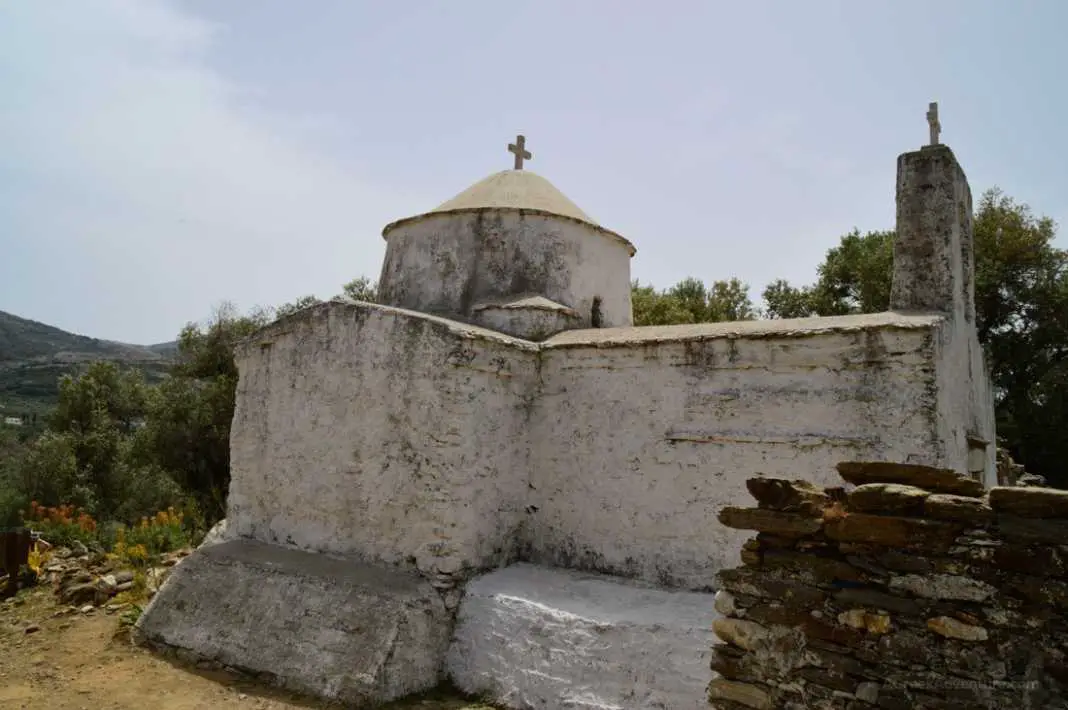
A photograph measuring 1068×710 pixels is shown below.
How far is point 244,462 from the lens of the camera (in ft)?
29.1

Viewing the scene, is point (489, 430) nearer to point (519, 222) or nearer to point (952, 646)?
point (519, 222)

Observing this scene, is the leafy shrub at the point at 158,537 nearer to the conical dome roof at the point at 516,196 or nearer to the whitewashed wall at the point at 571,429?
the whitewashed wall at the point at 571,429

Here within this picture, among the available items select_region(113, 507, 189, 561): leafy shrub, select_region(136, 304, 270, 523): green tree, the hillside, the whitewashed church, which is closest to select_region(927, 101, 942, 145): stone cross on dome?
the whitewashed church

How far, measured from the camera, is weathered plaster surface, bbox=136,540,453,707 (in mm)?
6559

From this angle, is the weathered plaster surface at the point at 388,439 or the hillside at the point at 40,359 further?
the hillside at the point at 40,359

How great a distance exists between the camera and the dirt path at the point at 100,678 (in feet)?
21.5

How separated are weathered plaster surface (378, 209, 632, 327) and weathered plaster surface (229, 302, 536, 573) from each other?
1.82 meters

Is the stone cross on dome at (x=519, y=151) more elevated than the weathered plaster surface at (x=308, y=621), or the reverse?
the stone cross on dome at (x=519, y=151)

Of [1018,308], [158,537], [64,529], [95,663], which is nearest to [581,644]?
[95,663]

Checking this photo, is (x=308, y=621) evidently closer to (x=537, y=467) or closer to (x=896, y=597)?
(x=537, y=467)

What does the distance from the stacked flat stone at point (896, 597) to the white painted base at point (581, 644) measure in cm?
224

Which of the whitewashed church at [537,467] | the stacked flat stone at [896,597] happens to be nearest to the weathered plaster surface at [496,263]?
the whitewashed church at [537,467]

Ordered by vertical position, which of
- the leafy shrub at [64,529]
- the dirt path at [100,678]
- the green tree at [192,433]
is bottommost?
the dirt path at [100,678]

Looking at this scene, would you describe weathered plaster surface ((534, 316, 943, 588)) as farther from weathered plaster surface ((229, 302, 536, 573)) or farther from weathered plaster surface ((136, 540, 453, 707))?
weathered plaster surface ((136, 540, 453, 707))
